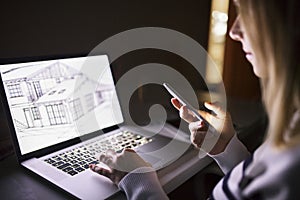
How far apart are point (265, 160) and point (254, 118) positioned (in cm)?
73

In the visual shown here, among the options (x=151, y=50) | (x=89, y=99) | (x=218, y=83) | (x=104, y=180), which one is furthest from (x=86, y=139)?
(x=218, y=83)

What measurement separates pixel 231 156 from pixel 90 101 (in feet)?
1.50

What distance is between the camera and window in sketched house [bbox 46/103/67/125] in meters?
0.80

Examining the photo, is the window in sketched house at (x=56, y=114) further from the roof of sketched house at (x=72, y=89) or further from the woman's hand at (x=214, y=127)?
the woman's hand at (x=214, y=127)

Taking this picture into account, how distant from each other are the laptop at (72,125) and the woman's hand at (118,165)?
0.06 ft

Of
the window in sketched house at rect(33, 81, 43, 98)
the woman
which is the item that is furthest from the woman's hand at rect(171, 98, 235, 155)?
the window in sketched house at rect(33, 81, 43, 98)

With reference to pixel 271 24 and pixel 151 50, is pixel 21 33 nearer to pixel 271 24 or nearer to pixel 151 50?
pixel 151 50

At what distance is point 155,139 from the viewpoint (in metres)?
0.88

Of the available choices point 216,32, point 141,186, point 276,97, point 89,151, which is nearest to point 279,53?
point 276,97

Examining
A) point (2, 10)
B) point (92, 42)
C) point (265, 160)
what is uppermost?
point (2, 10)

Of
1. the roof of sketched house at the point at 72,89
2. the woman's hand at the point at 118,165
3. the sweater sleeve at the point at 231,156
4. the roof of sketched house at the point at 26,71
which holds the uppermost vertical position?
the roof of sketched house at the point at 26,71

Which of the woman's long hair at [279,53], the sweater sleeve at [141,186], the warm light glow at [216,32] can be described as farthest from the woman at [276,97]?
the warm light glow at [216,32]

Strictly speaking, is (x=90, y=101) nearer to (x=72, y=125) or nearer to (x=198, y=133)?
(x=72, y=125)

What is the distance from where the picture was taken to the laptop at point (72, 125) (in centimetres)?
69
